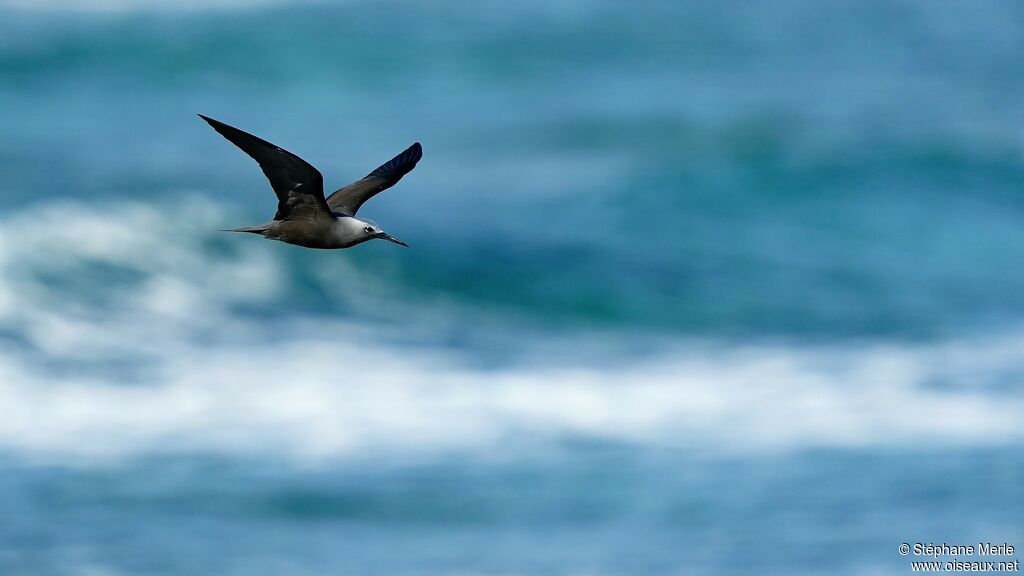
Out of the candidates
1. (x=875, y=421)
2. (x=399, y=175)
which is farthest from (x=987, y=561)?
(x=399, y=175)

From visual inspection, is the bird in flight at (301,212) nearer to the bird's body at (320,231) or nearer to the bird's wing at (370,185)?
the bird's body at (320,231)

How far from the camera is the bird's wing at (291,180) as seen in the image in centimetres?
1230

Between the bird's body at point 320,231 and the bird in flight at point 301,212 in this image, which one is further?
the bird's body at point 320,231

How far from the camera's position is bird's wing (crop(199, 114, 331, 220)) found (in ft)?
40.3

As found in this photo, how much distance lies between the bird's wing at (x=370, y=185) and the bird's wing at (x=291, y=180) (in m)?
1.32

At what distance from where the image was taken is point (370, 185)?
48.1 ft

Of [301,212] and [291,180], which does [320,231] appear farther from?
[291,180]

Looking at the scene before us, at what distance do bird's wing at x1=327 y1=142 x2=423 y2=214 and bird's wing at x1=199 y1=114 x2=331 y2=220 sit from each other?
1322 mm

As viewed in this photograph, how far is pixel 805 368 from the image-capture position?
27.8 m

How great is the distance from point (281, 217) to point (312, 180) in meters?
0.61

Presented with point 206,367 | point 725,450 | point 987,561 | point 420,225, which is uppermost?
point 420,225

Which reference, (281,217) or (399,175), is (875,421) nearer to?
(399,175)

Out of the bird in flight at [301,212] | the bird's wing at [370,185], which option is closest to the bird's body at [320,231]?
the bird in flight at [301,212]

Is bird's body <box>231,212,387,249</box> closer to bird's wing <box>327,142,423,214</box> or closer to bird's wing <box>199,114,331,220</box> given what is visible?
bird's wing <box>199,114,331,220</box>
